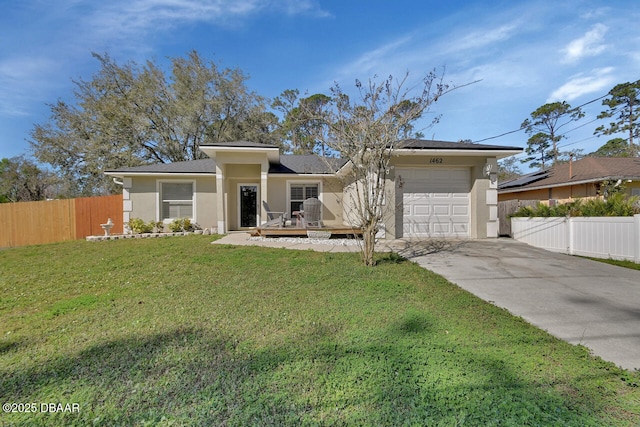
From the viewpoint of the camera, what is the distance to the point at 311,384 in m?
2.12

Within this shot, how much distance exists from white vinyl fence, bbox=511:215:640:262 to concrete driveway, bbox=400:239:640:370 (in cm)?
119

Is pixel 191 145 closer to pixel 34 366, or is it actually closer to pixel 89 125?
pixel 89 125

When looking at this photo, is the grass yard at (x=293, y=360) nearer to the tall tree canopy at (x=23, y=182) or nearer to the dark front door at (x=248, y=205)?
the dark front door at (x=248, y=205)

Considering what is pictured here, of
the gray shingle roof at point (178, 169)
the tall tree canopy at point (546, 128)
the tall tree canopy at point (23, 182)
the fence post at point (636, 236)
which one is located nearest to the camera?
the fence post at point (636, 236)

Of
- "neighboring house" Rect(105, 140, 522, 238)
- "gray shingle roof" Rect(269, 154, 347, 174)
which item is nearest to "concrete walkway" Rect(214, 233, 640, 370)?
"neighboring house" Rect(105, 140, 522, 238)

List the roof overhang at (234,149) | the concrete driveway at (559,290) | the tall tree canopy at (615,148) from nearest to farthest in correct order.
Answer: the concrete driveway at (559,290) → the roof overhang at (234,149) → the tall tree canopy at (615,148)

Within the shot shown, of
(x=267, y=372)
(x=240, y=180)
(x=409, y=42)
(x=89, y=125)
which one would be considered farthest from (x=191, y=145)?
(x=267, y=372)

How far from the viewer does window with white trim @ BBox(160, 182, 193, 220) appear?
1192 centimetres

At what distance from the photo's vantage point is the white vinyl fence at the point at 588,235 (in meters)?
6.79

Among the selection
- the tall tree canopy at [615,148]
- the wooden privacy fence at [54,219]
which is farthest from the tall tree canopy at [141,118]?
the tall tree canopy at [615,148]

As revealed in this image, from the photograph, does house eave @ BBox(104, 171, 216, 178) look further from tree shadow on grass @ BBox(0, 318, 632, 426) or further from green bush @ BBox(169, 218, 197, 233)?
tree shadow on grass @ BBox(0, 318, 632, 426)

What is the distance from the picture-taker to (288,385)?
211 centimetres

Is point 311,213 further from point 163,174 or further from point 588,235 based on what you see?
point 588,235

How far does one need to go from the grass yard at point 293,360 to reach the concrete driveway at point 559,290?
15.7 inches
